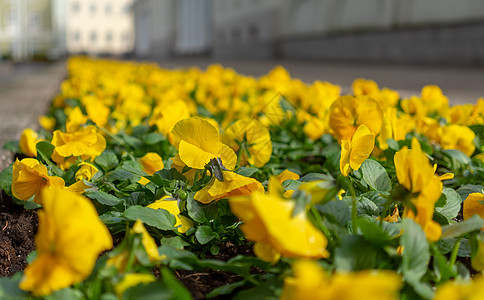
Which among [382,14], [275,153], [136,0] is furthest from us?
[136,0]

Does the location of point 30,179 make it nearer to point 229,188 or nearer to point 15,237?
point 15,237

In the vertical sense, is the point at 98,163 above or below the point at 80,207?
below

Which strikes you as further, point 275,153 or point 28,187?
point 275,153

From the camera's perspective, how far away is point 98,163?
1055 millimetres

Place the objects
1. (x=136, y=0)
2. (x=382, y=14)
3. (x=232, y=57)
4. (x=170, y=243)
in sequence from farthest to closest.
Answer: (x=136, y=0)
(x=232, y=57)
(x=382, y=14)
(x=170, y=243)

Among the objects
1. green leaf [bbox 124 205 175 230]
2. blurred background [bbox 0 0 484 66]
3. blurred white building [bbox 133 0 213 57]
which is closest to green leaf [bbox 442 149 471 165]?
green leaf [bbox 124 205 175 230]

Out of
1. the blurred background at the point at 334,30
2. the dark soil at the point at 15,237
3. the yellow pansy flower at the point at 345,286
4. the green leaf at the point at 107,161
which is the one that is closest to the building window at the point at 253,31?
the blurred background at the point at 334,30

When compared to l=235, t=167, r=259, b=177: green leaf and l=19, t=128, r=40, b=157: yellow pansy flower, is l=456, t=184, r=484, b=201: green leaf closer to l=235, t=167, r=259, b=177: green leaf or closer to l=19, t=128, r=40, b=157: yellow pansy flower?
l=235, t=167, r=259, b=177: green leaf

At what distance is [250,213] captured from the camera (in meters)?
0.52

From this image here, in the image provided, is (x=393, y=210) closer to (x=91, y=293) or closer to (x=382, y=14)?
(x=91, y=293)

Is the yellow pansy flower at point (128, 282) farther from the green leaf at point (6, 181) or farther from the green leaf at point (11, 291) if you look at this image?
the green leaf at point (6, 181)

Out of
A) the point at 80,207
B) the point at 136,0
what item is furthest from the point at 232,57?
the point at 136,0

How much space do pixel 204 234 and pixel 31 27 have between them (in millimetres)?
45844

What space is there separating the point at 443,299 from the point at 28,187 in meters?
0.66
